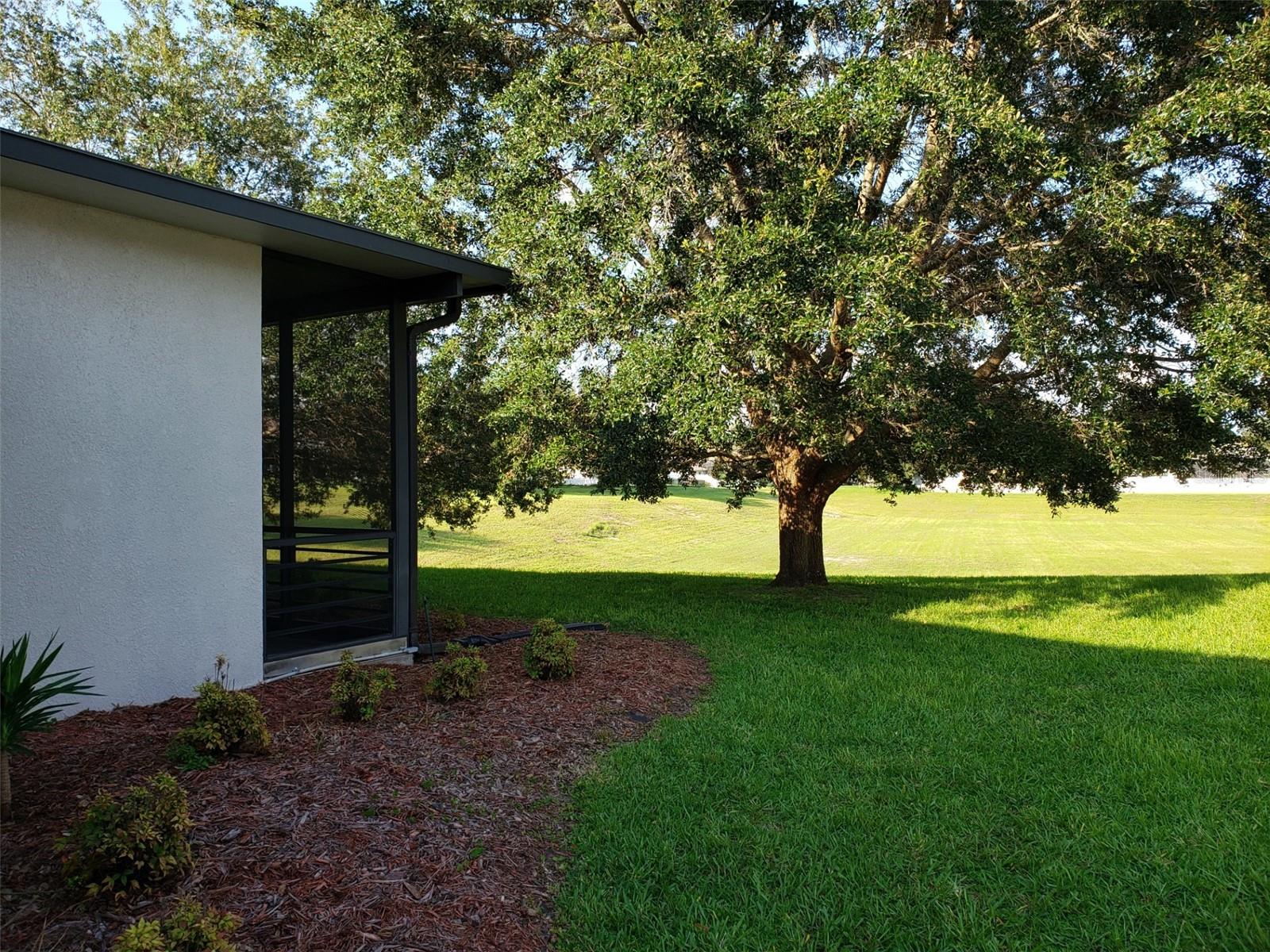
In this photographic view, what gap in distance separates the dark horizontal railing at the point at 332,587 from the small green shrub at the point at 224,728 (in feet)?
8.02

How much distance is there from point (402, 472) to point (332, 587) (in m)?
1.28

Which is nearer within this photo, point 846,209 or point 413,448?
point 413,448

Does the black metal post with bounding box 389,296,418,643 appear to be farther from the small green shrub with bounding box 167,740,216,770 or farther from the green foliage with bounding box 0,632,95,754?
the green foliage with bounding box 0,632,95,754

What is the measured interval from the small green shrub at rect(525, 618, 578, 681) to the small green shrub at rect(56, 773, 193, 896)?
3.16 meters

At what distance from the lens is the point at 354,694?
4672 millimetres

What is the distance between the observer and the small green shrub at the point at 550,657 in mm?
5918

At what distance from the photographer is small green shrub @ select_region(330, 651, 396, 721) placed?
4668 millimetres

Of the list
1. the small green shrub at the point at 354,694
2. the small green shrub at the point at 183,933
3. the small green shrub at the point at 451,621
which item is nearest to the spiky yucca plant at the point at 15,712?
the small green shrub at the point at 183,933

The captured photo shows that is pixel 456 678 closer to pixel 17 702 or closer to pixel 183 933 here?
pixel 17 702

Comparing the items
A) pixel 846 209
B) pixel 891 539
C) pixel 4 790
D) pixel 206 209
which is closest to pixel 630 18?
pixel 846 209

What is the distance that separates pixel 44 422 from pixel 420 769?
2.99m

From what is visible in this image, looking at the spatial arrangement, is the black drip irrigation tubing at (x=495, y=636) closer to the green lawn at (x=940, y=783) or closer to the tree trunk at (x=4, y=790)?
the green lawn at (x=940, y=783)

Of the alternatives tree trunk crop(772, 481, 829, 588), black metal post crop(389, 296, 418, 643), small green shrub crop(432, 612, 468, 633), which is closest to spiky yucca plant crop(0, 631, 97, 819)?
black metal post crop(389, 296, 418, 643)

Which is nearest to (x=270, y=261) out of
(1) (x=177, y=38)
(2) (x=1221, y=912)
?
(2) (x=1221, y=912)
